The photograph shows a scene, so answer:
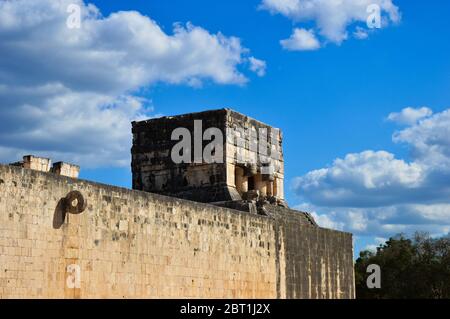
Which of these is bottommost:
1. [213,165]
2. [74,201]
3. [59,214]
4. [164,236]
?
[164,236]

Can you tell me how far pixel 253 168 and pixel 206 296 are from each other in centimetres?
590

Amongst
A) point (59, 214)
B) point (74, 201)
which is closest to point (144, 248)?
point (74, 201)

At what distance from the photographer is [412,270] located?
1517 inches

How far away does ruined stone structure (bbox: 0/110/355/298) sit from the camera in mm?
12469

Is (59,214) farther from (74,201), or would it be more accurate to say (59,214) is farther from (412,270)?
(412,270)

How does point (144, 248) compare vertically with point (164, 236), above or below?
below

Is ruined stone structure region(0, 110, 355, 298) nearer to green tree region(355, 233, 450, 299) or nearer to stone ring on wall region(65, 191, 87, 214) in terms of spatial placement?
stone ring on wall region(65, 191, 87, 214)

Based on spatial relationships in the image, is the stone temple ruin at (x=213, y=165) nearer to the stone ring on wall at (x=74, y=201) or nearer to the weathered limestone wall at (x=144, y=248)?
the weathered limestone wall at (x=144, y=248)

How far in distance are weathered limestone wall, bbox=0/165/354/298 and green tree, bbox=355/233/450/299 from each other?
17.8 meters

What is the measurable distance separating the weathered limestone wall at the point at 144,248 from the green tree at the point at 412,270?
58.4 ft

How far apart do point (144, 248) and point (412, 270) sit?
2639cm

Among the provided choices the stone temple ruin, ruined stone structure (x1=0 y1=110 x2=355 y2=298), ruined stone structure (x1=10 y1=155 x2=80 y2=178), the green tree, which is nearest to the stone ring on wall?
ruined stone structure (x1=0 y1=110 x2=355 y2=298)

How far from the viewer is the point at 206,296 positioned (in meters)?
16.6
